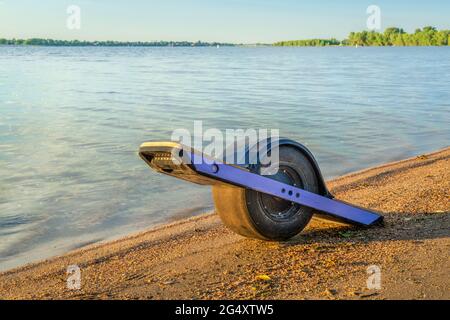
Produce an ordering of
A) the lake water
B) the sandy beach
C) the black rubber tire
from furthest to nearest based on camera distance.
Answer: the lake water → the black rubber tire → the sandy beach

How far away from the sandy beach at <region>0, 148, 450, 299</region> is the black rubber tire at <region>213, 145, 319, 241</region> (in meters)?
0.20

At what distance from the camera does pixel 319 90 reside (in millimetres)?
34969

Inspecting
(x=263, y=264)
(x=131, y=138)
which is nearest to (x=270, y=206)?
(x=263, y=264)

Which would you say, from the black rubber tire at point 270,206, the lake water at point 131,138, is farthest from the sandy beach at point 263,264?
the lake water at point 131,138

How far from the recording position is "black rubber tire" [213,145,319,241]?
5.58m

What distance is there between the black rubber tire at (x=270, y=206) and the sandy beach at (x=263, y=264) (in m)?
0.20

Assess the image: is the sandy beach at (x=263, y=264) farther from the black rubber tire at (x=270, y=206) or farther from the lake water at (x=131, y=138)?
the lake water at (x=131, y=138)

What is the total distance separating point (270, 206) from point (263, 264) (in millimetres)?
618

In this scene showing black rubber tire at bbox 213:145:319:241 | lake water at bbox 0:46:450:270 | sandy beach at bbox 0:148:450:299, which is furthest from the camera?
lake water at bbox 0:46:450:270

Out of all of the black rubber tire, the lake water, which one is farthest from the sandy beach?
the lake water

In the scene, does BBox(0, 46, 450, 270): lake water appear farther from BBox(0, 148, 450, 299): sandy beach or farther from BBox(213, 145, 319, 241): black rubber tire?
BBox(213, 145, 319, 241): black rubber tire

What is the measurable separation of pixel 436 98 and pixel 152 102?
14060 mm

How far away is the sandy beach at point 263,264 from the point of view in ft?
15.8

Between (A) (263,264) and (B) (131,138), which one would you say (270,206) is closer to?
(A) (263,264)
